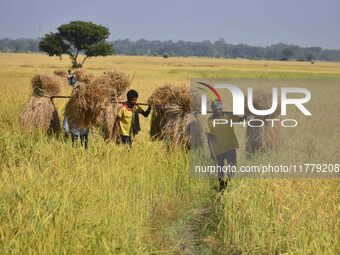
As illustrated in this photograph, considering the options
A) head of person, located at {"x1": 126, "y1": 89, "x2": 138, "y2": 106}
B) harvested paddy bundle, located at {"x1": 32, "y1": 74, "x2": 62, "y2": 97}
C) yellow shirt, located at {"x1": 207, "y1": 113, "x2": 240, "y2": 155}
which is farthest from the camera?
harvested paddy bundle, located at {"x1": 32, "y1": 74, "x2": 62, "y2": 97}

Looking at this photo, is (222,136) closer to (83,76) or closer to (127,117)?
(127,117)

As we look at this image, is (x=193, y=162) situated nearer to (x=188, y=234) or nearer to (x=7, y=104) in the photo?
(x=188, y=234)

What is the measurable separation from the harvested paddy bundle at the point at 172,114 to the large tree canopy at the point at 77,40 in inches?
1910

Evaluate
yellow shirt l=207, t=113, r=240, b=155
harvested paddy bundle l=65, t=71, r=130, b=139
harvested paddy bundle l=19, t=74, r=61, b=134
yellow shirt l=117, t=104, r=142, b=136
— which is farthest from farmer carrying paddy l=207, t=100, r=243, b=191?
harvested paddy bundle l=19, t=74, r=61, b=134

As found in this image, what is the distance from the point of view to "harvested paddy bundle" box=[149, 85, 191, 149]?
862 centimetres

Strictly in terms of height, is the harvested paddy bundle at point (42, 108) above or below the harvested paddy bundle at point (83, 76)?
below

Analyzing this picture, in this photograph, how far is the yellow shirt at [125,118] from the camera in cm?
837

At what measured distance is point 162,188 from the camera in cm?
694

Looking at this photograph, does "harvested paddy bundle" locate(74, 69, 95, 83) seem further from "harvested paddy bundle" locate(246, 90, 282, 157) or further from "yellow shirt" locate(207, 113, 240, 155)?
"yellow shirt" locate(207, 113, 240, 155)

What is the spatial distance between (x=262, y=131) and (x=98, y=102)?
3.08 meters

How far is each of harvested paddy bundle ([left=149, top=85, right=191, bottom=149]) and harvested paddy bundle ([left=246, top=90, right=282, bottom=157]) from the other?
4.52ft

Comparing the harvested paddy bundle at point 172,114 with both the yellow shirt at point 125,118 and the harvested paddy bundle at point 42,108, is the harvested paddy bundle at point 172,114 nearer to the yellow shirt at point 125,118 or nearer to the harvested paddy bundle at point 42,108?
the yellow shirt at point 125,118

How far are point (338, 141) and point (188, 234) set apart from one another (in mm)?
4649

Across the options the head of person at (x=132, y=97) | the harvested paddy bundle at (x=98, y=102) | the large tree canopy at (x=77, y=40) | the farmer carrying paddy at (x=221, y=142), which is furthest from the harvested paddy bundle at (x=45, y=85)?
the large tree canopy at (x=77, y=40)
